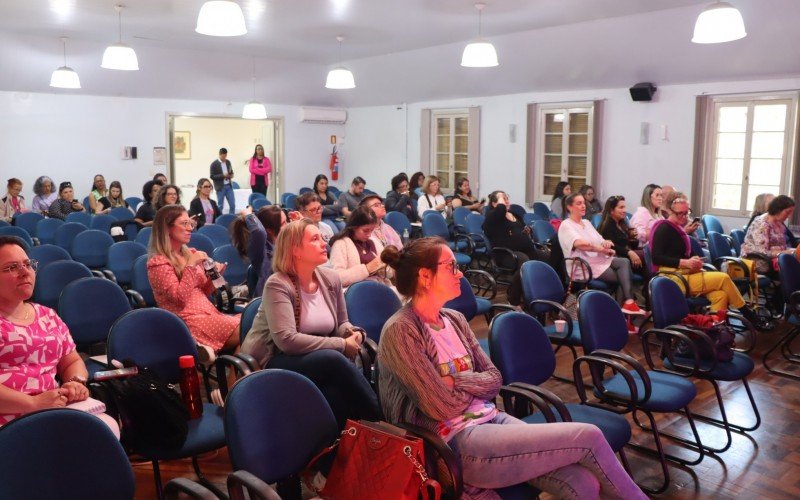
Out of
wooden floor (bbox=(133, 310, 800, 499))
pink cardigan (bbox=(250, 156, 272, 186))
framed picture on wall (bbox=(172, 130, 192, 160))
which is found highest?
framed picture on wall (bbox=(172, 130, 192, 160))

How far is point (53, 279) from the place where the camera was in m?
4.79

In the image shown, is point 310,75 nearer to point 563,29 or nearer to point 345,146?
point 345,146

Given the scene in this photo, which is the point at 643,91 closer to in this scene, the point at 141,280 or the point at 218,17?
the point at 218,17

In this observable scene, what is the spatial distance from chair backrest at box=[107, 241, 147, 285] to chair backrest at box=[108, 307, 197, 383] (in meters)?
2.84

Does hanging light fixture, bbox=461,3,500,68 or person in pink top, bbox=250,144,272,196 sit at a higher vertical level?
hanging light fixture, bbox=461,3,500,68

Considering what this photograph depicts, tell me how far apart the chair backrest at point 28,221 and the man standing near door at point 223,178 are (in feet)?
13.9

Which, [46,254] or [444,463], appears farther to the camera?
[46,254]

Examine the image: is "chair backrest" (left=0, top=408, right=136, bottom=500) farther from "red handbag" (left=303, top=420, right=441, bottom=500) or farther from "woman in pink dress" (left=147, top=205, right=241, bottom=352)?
"woman in pink dress" (left=147, top=205, right=241, bottom=352)

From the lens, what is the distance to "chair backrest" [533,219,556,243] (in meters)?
8.15

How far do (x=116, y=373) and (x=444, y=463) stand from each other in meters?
1.46

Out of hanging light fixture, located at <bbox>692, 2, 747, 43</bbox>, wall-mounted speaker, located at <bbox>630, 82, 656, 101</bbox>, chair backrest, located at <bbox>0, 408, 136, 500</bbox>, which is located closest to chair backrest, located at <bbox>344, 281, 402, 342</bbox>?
chair backrest, located at <bbox>0, 408, 136, 500</bbox>

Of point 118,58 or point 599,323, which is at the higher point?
point 118,58

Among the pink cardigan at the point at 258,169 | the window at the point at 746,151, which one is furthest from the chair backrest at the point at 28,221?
the window at the point at 746,151

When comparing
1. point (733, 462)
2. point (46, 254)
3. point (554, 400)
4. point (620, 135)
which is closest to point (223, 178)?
point (620, 135)
